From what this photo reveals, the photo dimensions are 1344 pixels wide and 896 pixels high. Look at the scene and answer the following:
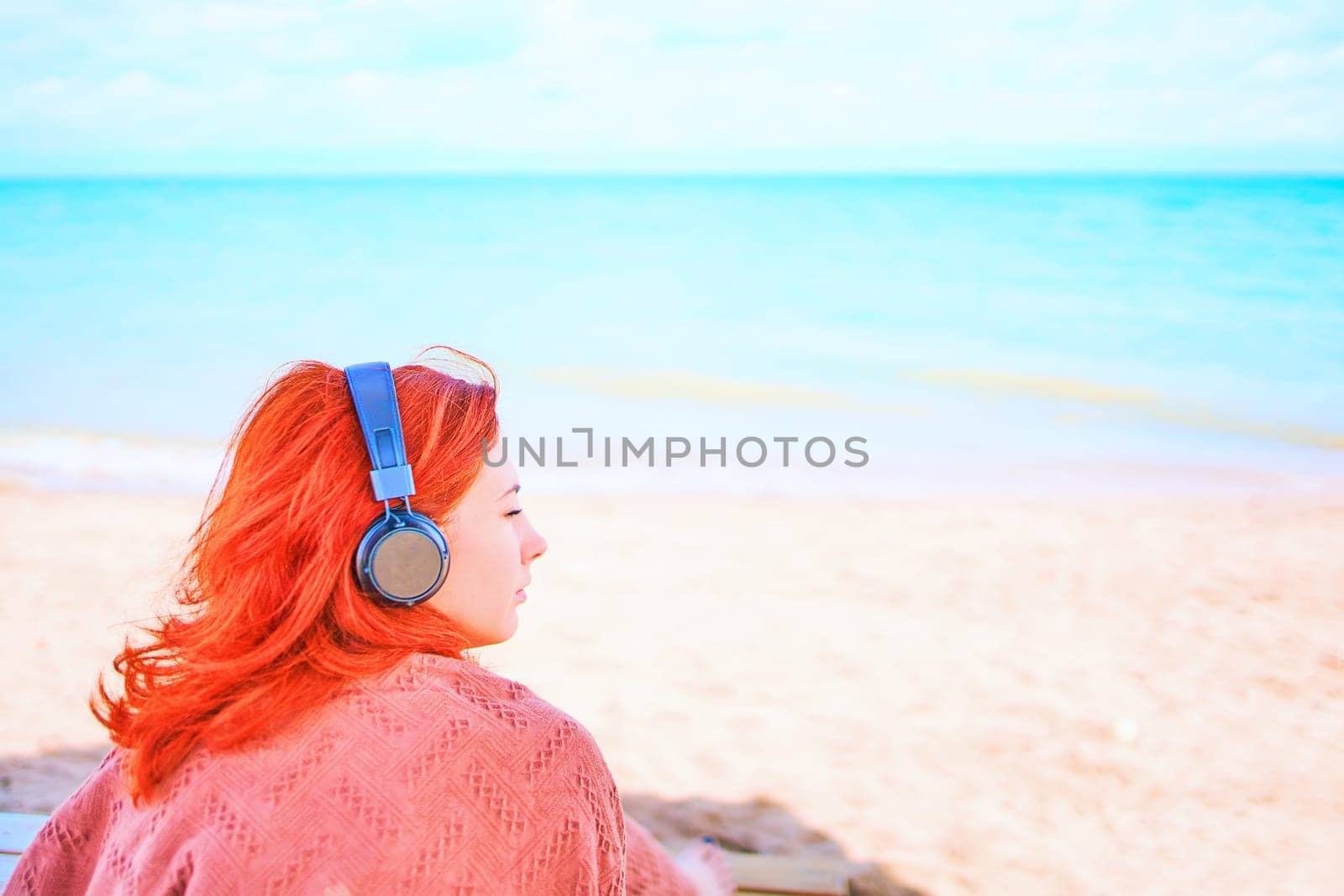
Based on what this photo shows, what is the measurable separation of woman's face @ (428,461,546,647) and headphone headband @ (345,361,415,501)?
12cm

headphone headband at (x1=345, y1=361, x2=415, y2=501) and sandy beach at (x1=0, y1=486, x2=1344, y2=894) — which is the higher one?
headphone headband at (x1=345, y1=361, x2=415, y2=501)

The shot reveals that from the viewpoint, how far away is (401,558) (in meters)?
1.00

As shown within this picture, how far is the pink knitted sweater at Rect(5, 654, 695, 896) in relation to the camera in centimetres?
93

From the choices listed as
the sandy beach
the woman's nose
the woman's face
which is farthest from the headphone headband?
the sandy beach

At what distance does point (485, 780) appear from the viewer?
962 millimetres

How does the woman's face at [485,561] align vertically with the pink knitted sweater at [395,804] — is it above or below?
above

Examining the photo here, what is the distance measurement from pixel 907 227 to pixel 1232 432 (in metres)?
23.0

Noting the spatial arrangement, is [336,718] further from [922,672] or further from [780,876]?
[922,672]

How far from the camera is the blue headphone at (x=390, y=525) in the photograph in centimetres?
100

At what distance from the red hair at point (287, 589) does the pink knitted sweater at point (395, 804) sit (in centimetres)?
3

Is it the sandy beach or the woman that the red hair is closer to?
the woman

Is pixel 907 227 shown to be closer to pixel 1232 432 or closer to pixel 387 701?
pixel 1232 432

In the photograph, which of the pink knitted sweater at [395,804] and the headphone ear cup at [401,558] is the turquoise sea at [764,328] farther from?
the pink knitted sweater at [395,804]

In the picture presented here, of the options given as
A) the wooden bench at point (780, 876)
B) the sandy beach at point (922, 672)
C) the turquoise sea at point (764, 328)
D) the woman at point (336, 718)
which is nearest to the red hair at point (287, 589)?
the woman at point (336, 718)
